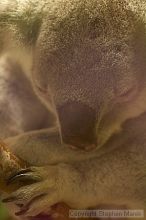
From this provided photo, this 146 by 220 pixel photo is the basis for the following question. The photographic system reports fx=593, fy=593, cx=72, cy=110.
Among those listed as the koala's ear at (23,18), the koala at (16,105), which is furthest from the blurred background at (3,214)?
the koala's ear at (23,18)

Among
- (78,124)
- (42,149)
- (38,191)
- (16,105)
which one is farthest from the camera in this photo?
(16,105)

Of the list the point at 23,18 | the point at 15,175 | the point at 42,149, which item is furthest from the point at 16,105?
the point at 15,175

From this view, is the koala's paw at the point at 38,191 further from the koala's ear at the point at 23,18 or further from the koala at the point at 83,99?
the koala's ear at the point at 23,18

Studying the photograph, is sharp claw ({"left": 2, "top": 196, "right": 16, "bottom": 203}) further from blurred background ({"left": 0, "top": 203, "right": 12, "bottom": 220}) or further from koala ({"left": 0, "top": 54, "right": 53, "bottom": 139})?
koala ({"left": 0, "top": 54, "right": 53, "bottom": 139})

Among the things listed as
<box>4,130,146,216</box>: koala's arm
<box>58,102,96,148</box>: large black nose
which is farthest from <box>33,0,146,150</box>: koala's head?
<box>4,130,146,216</box>: koala's arm

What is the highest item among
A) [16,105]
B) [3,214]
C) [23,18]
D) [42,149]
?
[23,18]

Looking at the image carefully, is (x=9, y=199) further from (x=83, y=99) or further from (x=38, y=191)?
(x=83, y=99)

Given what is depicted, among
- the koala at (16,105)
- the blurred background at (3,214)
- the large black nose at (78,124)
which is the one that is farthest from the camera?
the koala at (16,105)

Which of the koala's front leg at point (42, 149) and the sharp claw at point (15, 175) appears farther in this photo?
the koala's front leg at point (42, 149)
